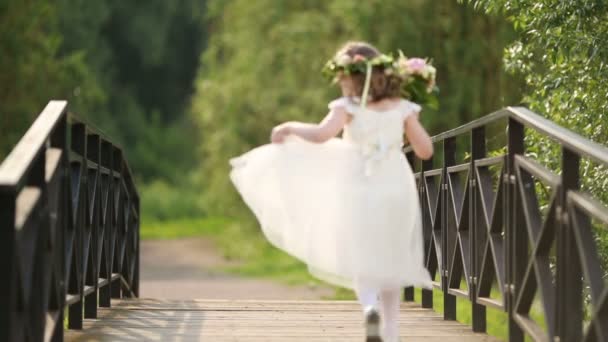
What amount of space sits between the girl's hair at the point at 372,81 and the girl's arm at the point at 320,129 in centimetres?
12

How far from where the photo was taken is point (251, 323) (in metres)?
6.79

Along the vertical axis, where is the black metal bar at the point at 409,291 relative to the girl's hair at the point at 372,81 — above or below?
below

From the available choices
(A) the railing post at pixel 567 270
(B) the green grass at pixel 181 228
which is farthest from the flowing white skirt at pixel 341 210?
(B) the green grass at pixel 181 228

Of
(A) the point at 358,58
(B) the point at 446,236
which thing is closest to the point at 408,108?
(A) the point at 358,58

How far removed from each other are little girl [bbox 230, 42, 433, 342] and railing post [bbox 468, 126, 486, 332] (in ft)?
3.65

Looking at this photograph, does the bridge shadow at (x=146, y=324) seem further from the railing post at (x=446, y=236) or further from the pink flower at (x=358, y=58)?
the pink flower at (x=358, y=58)

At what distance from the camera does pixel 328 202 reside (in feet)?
17.2

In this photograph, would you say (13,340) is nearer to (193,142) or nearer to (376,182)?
(376,182)

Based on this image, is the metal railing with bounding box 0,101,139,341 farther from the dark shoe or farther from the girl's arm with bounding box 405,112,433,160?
the girl's arm with bounding box 405,112,433,160

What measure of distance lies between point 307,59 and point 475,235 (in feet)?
43.3

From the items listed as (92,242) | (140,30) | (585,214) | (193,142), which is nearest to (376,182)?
(585,214)

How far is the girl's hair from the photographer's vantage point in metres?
5.18

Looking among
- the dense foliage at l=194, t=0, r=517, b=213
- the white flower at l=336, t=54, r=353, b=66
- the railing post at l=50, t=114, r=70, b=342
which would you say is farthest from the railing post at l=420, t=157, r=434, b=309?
the dense foliage at l=194, t=0, r=517, b=213

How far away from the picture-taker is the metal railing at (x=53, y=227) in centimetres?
414
